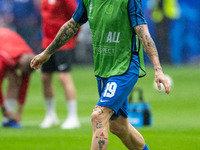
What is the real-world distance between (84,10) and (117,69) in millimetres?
827

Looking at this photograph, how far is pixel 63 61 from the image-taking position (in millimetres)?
10656

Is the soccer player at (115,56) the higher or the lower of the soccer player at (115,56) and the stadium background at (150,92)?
the higher

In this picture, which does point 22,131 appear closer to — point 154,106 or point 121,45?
point 121,45

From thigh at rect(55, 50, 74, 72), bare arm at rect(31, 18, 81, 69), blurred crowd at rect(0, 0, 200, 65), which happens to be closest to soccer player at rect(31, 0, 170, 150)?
bare arm at rect(31, 18, 81, 69)

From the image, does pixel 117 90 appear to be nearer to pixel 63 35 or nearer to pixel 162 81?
pixel 162 81

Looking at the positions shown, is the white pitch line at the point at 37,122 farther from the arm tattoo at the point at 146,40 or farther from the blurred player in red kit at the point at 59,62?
the arm tattoo at the point at 146,40

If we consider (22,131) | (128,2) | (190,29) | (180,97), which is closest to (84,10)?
(128,2)

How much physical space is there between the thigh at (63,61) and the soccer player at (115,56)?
4.17m

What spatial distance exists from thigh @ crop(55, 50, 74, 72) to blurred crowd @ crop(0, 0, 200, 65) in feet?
49.6

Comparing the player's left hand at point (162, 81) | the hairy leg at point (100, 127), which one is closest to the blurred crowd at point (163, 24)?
the hairy leg at point (100, 127)

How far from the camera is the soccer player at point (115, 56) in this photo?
593 cm

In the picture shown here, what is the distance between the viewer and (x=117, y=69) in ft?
20.0

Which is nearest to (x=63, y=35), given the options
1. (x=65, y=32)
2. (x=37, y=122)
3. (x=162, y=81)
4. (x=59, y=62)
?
(x=65, y=32)

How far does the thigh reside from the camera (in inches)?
418
